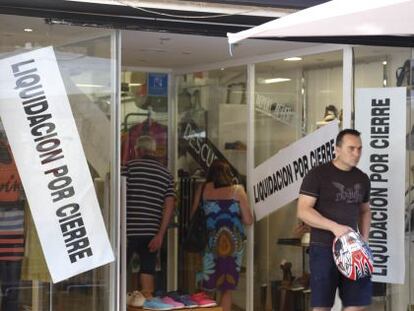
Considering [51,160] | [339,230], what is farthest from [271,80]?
[51,160]

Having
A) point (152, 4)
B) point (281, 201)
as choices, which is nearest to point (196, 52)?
point (281, 201)

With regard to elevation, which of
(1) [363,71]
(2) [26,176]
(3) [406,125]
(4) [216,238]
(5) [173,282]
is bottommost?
(5) [173,282]

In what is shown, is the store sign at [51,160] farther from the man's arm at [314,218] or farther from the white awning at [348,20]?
the white awning at [348,20]

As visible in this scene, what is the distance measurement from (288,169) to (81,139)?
Result: 249 cm

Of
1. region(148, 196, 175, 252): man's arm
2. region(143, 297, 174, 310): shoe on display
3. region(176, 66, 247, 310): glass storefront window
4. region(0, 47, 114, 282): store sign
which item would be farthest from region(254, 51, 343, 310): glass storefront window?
region(0, 47, 114, 282): store sign

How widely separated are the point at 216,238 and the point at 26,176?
2.53 meters

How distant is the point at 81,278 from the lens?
5945 mm

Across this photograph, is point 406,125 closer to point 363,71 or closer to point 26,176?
point 363,71

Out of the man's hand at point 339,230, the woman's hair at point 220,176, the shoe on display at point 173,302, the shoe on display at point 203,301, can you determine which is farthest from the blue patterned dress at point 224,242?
the man's hand at point 339,230

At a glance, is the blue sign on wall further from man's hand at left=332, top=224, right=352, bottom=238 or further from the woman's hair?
man's hand at left=332, top=224, right=352, bottom=238

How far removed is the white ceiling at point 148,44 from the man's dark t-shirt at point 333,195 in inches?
65.2

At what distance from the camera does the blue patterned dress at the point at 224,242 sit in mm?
7754

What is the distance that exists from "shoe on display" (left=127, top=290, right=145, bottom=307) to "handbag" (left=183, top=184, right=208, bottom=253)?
4.62 feet

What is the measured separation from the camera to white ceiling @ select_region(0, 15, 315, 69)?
573cm
